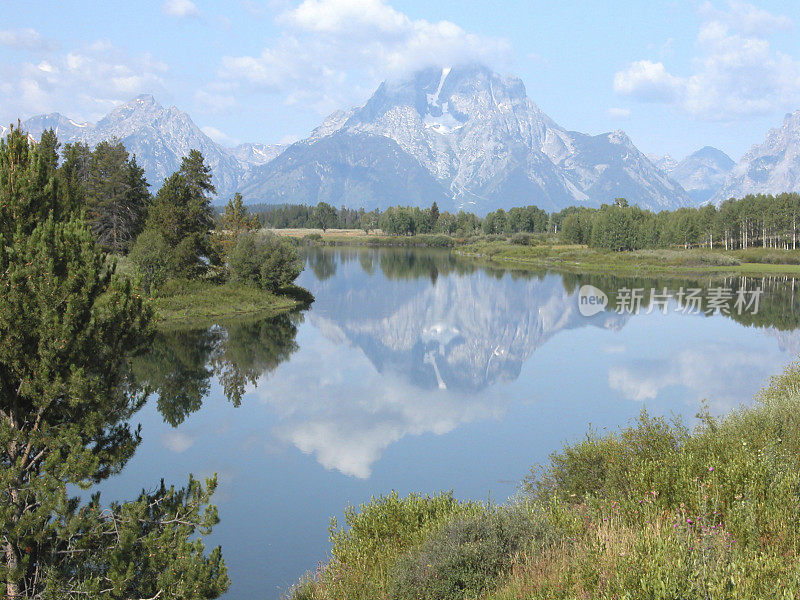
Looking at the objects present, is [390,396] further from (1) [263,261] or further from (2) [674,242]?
(2) [674,242]

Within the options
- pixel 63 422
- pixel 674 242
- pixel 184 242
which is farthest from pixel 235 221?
pixel 674 242

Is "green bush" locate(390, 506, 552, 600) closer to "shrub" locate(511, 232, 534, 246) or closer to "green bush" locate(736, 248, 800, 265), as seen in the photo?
"green bush" locate(736, 248, 800, 265)

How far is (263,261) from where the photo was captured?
191 ft

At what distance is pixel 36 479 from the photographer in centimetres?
913

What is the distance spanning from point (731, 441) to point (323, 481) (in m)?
12.1

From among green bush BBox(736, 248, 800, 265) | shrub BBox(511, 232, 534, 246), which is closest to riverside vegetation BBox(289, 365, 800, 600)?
green bush BBox(736, 248, 800, 265)

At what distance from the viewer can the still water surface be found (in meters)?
19.2

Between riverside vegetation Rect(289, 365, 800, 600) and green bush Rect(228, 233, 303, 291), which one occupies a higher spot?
green bush Rect(228, 233, 303, 291)

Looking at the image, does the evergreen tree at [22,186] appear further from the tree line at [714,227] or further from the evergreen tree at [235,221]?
the tree line at [714,227]

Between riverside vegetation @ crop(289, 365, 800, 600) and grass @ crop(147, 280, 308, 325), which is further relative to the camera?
grass @ crop(147, 280, 308, 325)

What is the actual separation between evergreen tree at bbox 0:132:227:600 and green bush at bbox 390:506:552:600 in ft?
9.76

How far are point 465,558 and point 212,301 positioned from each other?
45.3 m

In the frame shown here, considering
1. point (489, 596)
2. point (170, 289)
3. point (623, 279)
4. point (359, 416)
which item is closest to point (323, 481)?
point (359, 416)

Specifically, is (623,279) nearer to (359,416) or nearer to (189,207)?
(189,207)
